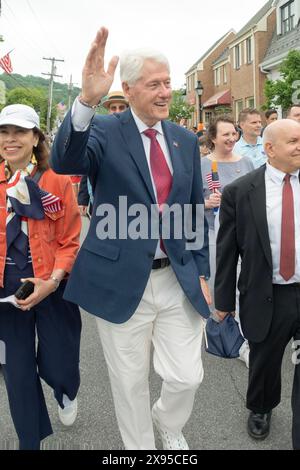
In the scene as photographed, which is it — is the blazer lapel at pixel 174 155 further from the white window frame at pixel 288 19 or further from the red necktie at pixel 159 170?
the white window frame at pixel 288 19

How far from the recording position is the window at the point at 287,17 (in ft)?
86.6

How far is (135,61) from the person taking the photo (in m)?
2.26

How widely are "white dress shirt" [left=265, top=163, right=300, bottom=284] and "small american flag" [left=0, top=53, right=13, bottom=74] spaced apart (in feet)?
80.4

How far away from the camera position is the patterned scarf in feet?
8.59

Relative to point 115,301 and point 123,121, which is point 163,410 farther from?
point 123,121

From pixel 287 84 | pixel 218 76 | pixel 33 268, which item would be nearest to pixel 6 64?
pixel 287 84

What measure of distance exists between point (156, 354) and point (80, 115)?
1344mm

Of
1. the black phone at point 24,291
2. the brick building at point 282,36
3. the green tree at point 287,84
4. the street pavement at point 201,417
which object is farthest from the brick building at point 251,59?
the black phone at point 24,291

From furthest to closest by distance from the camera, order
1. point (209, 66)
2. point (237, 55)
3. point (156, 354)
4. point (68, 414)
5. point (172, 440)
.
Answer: point (209, 66), point (237, 55), point (68, 414), point (172, 440), point (156, 354)

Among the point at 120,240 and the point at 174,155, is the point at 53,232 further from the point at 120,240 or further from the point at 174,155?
the point at 174,155

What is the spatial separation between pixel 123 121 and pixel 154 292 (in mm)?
889

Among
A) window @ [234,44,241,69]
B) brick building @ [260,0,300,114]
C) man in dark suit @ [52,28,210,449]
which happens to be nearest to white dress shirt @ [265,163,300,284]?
man in dark suit @ [52,28,210,449]

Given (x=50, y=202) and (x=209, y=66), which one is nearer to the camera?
(x=50, y=202)
